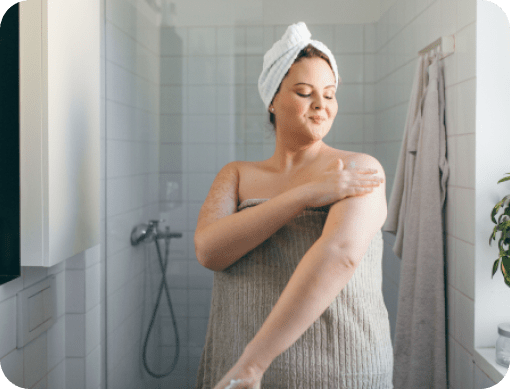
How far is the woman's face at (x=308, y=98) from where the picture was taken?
2.87 feet

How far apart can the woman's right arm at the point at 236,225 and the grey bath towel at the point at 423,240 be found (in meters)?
0.64

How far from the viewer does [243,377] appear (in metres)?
0.71

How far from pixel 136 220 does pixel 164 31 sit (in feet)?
2.05

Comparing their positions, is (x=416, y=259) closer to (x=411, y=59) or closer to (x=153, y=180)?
(x=411, y=59)

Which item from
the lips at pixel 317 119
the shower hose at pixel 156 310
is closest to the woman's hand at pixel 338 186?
the lips at pixel 317 119

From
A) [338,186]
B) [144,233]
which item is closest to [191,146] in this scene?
[144,233]

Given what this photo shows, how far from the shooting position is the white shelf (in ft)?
3.32

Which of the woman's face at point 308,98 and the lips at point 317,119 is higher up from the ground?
the woman's face at point 308,98

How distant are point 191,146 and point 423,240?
2.54 ft

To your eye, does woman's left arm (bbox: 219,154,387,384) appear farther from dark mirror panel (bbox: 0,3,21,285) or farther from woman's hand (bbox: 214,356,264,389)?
dark mirror panel (bbox: 0,3,21,285)

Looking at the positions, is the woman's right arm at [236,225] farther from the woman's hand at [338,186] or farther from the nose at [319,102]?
the nose at [319,102]

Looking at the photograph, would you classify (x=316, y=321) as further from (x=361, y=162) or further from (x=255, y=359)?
(x=361, y=162)

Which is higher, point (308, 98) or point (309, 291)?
point (308, 98)

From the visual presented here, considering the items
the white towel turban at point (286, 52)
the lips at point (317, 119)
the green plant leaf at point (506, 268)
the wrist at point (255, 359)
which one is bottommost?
the wrist at point (255, 359)
